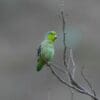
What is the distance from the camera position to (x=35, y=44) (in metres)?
9.73

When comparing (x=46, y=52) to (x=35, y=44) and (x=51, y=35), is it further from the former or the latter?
(x=35, y=44)

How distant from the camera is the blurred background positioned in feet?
27.0

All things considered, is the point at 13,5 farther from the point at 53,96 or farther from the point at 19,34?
the point at 53,96

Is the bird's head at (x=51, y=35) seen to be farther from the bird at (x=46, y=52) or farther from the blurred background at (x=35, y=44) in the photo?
the blurred background at (x=35, y=44)

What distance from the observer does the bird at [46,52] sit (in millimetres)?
3613

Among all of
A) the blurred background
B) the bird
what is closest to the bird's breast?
the bird

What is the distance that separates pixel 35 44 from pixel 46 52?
6023 mm

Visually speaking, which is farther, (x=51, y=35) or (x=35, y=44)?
(x=35, y=44)

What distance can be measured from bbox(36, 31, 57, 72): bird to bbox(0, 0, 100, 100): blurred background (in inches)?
126

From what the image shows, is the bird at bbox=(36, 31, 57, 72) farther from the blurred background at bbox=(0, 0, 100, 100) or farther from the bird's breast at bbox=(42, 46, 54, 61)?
the blurred background at bbox=(0, 0, 100, 100)

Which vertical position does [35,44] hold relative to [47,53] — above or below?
below

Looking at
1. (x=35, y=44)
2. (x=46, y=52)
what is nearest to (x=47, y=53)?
(x=46, y=52)

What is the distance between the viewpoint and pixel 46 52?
371cm

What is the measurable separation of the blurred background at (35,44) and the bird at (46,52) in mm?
3198
